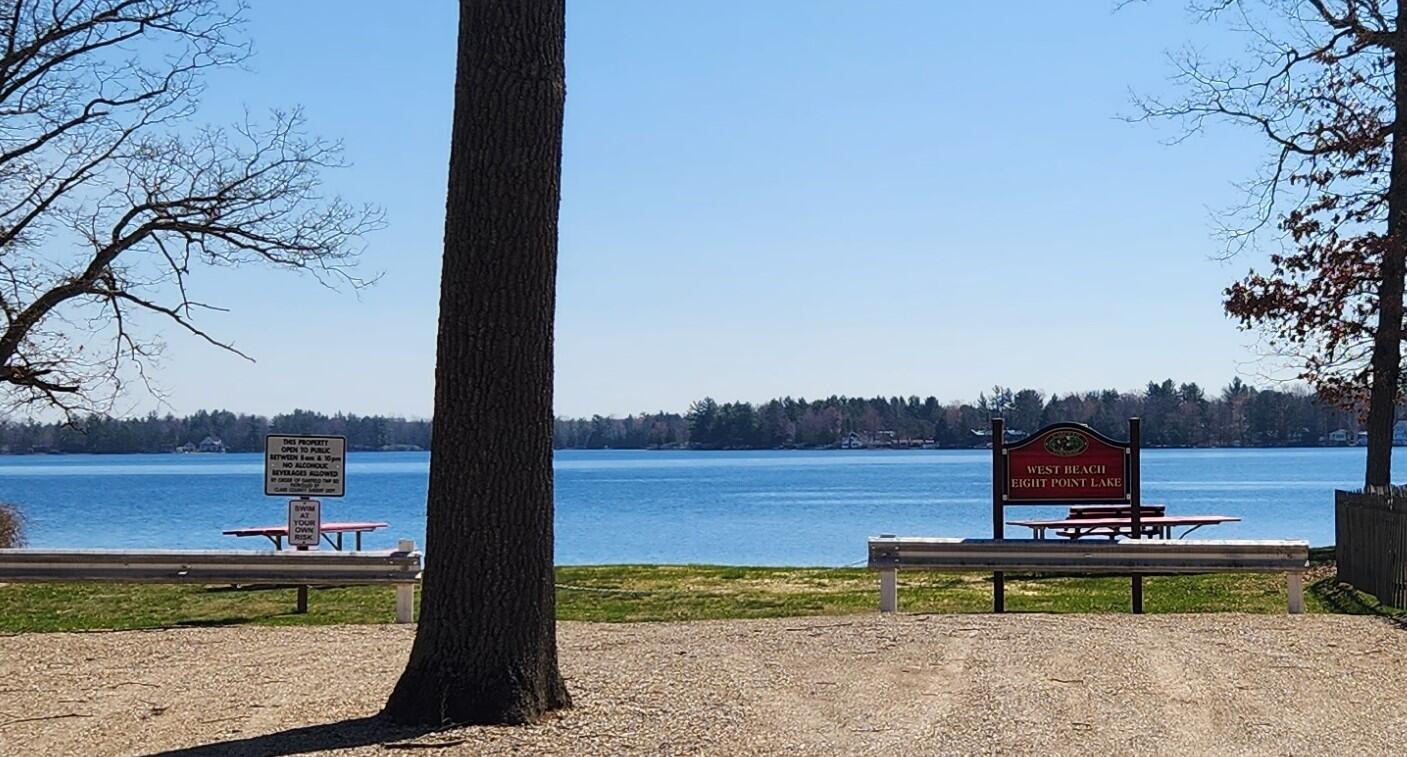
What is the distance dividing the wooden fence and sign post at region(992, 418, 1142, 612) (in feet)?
8.21

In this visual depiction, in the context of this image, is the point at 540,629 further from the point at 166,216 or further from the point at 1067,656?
the point at 166,216

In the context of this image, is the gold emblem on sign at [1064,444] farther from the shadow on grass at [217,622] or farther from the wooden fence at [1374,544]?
the shadow on grass at [217,622]

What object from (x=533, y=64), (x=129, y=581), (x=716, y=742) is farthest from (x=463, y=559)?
(x=129, y=581)

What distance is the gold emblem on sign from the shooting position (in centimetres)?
1545

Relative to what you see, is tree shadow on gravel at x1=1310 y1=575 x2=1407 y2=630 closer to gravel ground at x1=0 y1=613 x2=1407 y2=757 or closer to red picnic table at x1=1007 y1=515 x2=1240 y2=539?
gravel ground at x1=0 y1=613 x2=1407 y2=757

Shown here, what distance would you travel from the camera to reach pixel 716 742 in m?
7.96

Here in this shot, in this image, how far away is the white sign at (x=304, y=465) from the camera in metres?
15.7

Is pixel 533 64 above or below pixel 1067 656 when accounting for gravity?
above

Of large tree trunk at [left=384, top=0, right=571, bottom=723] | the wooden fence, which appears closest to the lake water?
large tree trunk at [left=384, top=0, right=571, bottom=723]

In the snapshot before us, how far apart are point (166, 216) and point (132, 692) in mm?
9870

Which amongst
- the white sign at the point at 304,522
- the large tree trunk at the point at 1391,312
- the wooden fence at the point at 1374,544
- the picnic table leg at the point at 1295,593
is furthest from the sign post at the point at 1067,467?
the large tree trunk at the point at 1391,312

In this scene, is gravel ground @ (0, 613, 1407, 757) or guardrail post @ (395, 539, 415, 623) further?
guardrail post @ (395, 539, 415, 623)

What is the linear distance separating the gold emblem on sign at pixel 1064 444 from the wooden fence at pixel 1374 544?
3.11 m

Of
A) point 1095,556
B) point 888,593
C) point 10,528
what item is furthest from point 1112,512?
point 10,528
